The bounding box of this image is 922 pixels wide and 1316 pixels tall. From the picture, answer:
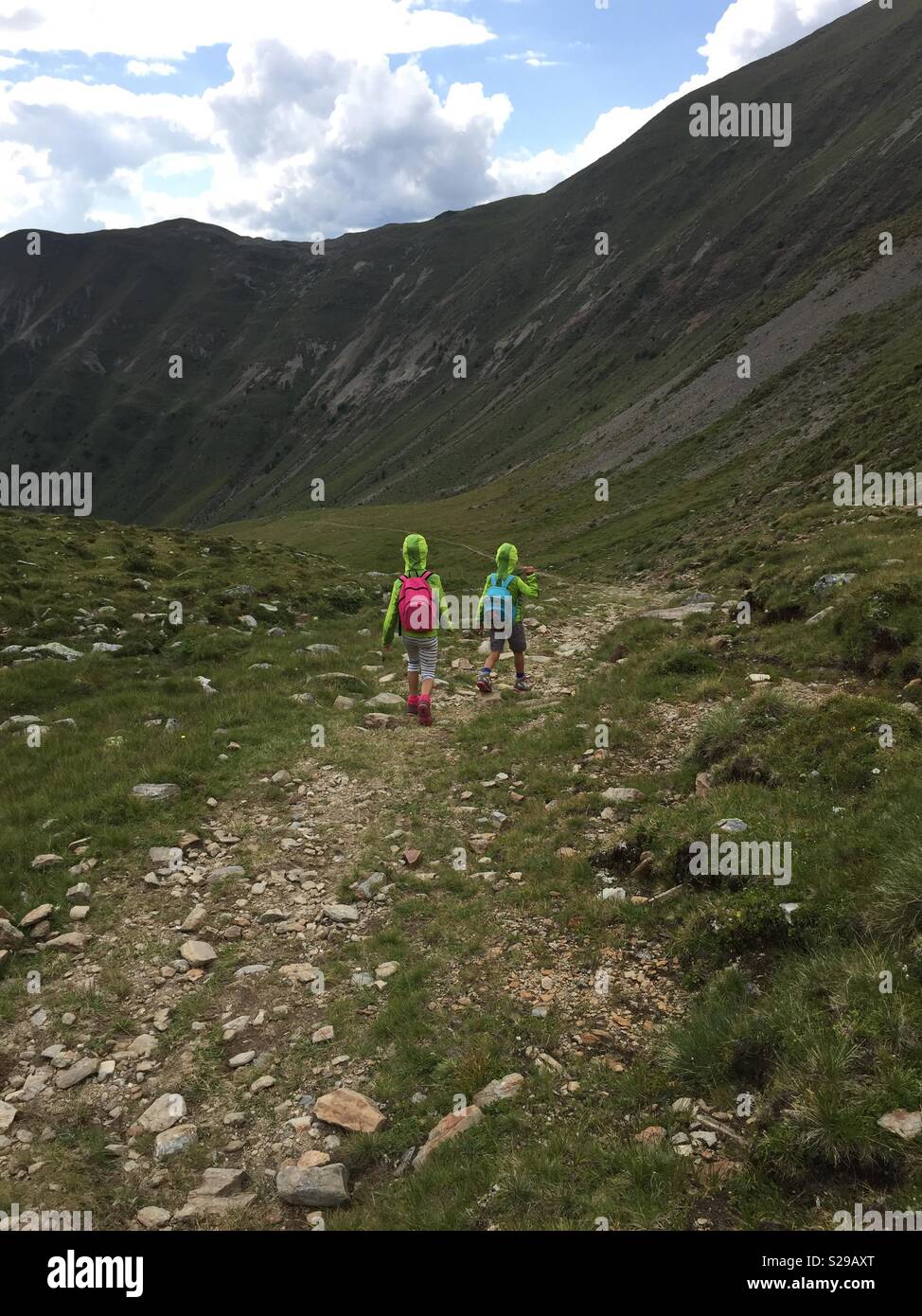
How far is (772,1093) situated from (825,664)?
32.5 feet

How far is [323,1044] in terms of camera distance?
6641 mm

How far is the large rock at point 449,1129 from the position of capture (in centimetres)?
533

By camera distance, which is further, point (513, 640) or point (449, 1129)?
point (513, 640)

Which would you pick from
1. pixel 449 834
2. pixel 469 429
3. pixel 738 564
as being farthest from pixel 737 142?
pixel 449 834

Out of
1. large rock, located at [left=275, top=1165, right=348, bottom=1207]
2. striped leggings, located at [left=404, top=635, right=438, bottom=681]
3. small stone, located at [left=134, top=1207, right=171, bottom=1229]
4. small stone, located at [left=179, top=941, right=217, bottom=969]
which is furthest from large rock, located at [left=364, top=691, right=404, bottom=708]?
small stone, located at [left=134, top=1207, right=171, bottom=1229]

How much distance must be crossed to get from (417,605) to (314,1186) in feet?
34.8

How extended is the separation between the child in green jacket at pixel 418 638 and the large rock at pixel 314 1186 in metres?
9.51

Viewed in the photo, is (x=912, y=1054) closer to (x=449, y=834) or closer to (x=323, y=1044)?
(x=323, y=1044)

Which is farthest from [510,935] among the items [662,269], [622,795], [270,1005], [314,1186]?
[662,269]

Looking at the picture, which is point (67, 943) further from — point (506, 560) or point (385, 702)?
point (506, 560)

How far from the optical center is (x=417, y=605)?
47.8 feet

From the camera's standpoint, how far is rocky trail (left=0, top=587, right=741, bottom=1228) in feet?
18.0

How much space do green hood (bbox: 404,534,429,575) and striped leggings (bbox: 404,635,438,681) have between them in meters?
1.40

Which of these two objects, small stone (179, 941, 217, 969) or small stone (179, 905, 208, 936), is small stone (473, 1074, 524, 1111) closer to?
small stone (179, 941, 217, 969)
